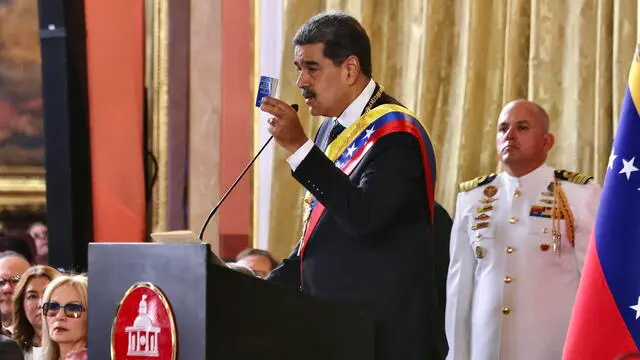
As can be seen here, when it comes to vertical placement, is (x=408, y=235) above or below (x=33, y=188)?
above

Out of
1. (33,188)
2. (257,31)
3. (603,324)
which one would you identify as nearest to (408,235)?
(603,324)

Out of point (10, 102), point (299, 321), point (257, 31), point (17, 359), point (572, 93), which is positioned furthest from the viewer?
point (10, 102)

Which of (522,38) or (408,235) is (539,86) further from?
(408,235)

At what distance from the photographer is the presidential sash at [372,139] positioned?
107 inches

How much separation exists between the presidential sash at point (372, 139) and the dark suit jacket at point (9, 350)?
0.73 m

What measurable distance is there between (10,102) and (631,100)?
4926 mm

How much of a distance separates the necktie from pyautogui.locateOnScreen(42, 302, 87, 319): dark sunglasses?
148cm

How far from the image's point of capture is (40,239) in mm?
6523

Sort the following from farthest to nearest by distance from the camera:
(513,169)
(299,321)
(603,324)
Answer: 1. (513,169)
2. (603,324)
3. (299,321)

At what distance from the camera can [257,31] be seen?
6172 mm

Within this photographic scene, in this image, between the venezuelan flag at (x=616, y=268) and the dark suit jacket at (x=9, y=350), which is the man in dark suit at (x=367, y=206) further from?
the dark suit jacket at (x=9, y=350)

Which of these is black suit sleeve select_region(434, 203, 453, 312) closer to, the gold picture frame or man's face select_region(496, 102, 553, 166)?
man's face select_region(496, 102, 553, 166)

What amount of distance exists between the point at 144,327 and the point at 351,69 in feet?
3.76

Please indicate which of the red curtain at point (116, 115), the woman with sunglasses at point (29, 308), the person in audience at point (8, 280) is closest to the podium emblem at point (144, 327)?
the woman with sunglasses at point (29, 308)
